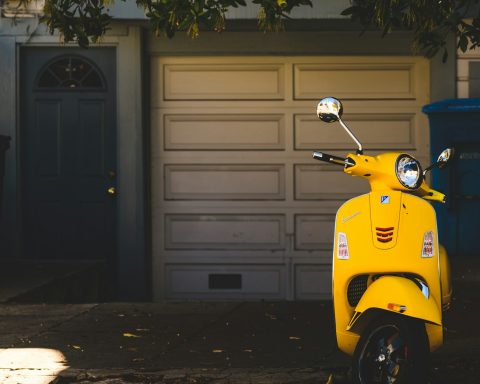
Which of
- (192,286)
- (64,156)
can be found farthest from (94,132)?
(192,286)

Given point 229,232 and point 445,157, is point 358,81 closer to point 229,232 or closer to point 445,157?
point 229,232

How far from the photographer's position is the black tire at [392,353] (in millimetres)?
4215

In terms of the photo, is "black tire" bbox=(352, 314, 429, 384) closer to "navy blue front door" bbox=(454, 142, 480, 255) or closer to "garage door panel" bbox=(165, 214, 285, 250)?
"navy blue front door" bbox=(454, 142, 480, 255)

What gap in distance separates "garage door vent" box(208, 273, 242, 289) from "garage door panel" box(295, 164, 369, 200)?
0.95 meters

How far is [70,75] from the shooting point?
30.7ft

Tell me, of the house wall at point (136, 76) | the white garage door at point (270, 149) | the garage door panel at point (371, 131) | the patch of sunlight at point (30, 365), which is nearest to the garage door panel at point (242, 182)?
the white garage door at point (270, 149)

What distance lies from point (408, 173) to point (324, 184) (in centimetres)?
479

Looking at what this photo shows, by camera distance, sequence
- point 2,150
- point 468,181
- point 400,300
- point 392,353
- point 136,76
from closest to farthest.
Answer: point 400,300 → point 392,353 → point 468,181 → point 2,150 → point 136,76

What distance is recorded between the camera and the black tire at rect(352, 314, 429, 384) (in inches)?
166

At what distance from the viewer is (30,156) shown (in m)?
9.38

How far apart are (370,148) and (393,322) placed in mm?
5115

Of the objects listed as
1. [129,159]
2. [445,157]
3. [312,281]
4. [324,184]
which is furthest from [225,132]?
[445,157]

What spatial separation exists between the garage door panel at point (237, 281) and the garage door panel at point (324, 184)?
0.76m

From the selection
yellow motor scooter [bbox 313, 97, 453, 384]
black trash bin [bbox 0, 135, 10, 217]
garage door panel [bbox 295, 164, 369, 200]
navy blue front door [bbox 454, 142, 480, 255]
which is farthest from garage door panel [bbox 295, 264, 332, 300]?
yellow motor scooter [bbox 313, 97, 453, 384]
